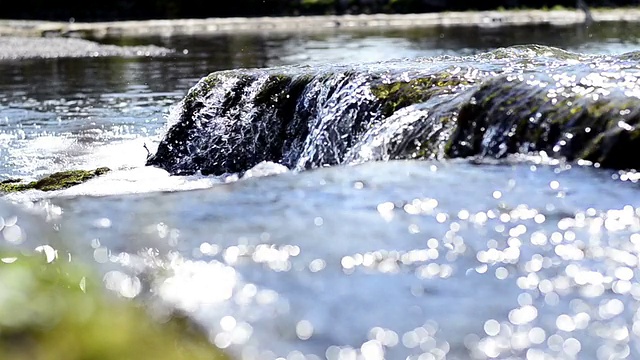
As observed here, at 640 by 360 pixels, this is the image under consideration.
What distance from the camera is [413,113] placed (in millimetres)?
12297

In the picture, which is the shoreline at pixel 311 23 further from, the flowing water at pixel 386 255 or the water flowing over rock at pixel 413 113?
the flowing water at pixel 386 255

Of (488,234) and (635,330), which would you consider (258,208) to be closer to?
(488,234)

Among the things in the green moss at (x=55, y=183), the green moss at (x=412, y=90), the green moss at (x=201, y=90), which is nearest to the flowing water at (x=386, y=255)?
the green moss at (x=412, y=90)

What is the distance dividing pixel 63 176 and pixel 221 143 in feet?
9.85

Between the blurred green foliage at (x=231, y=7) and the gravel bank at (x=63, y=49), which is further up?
the gravel bank at (x=63, y=49)

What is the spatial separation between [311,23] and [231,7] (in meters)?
14.9

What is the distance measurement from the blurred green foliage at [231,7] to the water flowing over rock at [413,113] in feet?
226

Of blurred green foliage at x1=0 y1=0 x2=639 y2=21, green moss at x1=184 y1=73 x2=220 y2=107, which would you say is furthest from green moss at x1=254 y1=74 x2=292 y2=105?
blurred green foliage at x1=0 y1=0 x2=639 y2=21

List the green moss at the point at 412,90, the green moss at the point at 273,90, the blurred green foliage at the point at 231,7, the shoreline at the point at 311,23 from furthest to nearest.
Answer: the blurred green foliage at the point at 231,7, the shoreline at the point at 311,23, the green moss at the point at 273,90, the green moss at the point at 412,90

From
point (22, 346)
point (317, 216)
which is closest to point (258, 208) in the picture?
point (317, 216)

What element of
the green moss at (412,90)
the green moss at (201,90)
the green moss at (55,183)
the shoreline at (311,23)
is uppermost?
the green moss at (412,90)

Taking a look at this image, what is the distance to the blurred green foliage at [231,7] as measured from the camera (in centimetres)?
8456

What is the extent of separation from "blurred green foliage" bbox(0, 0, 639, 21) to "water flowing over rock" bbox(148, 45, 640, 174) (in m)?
68.8

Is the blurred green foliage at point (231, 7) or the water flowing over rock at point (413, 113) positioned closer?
the water flowing over rock at point (413, 113)
